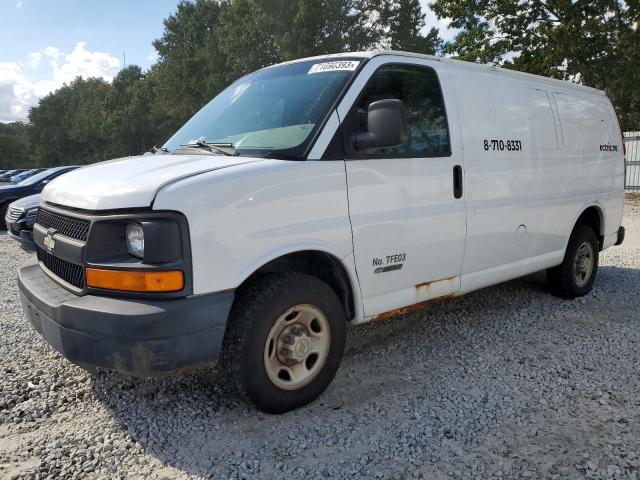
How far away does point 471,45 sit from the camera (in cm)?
1978

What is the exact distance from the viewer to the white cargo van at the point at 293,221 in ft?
8.54

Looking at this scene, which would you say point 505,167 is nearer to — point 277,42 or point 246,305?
point 246,305

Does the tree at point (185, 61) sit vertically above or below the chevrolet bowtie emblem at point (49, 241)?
above

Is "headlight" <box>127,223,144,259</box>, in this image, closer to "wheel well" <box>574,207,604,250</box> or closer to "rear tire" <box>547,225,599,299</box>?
"rear tire" <box>547,225,599,299</box>

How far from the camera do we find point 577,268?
5.58 metres

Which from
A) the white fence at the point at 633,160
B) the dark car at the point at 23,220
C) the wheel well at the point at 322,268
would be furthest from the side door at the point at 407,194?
the white fence at the point at 633,160

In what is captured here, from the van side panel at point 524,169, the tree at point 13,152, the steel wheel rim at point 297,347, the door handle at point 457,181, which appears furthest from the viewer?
the tree at point 13,152

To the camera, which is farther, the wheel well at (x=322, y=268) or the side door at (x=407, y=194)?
the side door at (x=407, y=194)

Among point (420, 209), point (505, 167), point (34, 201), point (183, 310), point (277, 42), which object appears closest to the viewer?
point (183, 310)

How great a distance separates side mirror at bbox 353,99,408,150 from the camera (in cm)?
310

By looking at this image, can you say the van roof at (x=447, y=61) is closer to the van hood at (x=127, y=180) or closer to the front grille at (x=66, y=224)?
the van hood at (x=127, y=180)

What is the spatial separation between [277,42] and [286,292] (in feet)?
102

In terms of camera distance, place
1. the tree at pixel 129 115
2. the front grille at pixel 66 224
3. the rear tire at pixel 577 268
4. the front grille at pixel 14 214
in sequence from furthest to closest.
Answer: the tree at pixel 129 115, the front grille at pixel 14 214, the rear tire at pixel 577 268, the front grille at pixel 66 224

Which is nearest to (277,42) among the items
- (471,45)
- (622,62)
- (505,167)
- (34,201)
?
(471,45)
